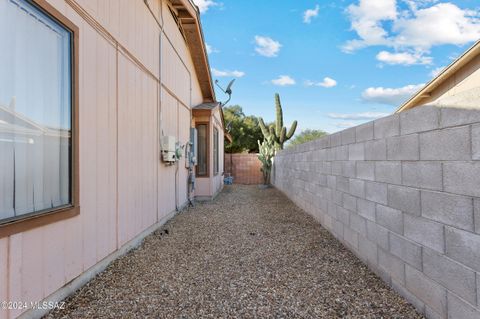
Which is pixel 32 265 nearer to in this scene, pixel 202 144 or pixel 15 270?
pixel 15 270

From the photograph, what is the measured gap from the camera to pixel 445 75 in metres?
8.51

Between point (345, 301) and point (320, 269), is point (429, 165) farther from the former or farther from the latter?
point (320, 269)

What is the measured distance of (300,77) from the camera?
2202cm

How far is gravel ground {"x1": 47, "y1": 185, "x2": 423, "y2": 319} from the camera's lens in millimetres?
2637

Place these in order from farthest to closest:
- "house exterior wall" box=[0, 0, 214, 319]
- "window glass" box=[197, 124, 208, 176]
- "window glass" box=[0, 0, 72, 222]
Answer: "window glass" box=[197, 124, 208, 176], "house exterior wall" box=[0, 0, 214, 319], "window glass" box=[0, 0, 72, 222]

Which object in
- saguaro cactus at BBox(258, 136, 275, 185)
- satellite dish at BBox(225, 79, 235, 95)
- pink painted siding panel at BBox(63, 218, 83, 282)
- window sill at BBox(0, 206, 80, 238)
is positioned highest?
satellite dish at BBox(225, 79, 235, 95)

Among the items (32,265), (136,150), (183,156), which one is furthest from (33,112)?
(183,156)

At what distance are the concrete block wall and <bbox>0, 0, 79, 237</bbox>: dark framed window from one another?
2.94m

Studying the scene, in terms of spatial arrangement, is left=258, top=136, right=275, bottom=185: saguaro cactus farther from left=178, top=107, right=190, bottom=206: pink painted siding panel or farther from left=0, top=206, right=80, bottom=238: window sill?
left=0, top=206, right=80, bottom=238: window sill

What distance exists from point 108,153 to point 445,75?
28.5 ft

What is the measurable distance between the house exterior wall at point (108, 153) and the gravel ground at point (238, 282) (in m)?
0.36

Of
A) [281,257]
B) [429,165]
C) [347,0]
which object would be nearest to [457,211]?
[429,165]

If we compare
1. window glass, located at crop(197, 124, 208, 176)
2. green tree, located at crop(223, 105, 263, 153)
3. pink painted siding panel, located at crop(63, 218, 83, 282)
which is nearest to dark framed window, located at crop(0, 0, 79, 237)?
pink painted siding panel, located at crop(63, 218, 83, 282)

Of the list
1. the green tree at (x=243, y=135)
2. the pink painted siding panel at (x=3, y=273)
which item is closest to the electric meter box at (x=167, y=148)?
the pink painted siding panel at (x=3, y=273)
